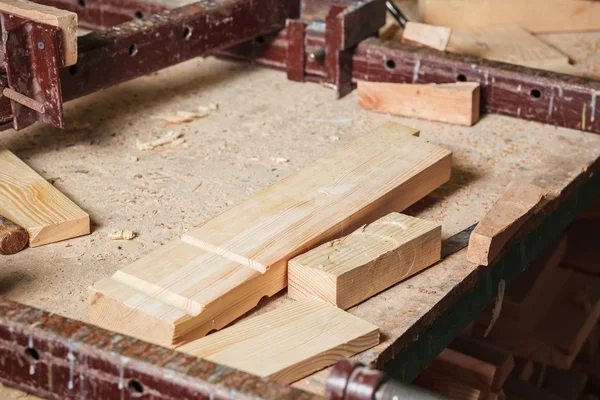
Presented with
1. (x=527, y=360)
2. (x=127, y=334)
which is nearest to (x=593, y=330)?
(x=527, y=360)

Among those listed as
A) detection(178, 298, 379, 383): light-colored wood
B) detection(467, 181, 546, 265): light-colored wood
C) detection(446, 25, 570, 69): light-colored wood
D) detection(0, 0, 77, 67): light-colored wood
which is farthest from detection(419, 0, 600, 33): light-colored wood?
detection(178, 298, 379, 383): light-colored wood

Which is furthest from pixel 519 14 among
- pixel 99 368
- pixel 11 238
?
pixel 99 368

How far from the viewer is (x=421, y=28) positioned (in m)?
3.34

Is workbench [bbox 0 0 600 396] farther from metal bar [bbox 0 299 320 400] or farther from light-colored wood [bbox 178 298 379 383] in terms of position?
metal bar [bbox 0 299 320 400]

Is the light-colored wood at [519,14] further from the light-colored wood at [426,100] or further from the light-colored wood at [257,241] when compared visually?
the light-colored wood at [257,241]

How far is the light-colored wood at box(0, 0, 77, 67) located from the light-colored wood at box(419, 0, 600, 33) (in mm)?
1841

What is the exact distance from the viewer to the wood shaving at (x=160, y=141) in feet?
8.98

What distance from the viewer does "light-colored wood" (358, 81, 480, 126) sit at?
294cm

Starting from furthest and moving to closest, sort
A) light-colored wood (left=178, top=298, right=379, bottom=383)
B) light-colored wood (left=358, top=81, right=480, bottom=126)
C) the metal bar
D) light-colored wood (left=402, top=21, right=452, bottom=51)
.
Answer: light-colored wood (left=402, top=21, right=452, bottom=51), light-colored wood (left=358, top=81, right=480, bottom=126), light-colored wood (left=178, top=298, right=379, bottom=383), the metal bar

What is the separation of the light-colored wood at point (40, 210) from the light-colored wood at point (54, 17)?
357 mm

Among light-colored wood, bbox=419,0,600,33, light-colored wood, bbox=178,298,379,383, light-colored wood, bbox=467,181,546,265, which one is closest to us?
light-colored wood, bbox=178,298,379,383

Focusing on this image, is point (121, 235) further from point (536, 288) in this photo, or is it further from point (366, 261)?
point (536, 288)

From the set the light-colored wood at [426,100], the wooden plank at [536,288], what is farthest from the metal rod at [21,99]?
the wooden plank at [536,288]

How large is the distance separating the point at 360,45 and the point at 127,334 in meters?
1.72
